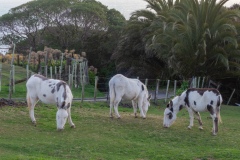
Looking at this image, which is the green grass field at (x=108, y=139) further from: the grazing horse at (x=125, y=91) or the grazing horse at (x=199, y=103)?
the grazing horse at (x=125, y=91)

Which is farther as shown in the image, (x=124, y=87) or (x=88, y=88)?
(x=88, y=88)

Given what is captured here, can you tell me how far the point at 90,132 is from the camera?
12180 mm

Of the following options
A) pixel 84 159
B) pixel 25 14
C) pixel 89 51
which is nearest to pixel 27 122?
pixel 84 159

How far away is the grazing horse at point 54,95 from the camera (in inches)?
470

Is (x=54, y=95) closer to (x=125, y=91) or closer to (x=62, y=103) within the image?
(x=62, y=103)

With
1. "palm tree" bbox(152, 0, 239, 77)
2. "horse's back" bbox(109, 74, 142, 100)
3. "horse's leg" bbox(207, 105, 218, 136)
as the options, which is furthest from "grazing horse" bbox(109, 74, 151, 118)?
"palm tree" bbox(152, 0, 239, 77)

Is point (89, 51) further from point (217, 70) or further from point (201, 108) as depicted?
point (201, 108)

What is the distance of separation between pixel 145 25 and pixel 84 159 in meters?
26.0

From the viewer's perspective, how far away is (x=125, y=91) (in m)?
15.2

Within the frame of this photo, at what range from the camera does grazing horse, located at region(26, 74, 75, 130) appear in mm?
11938

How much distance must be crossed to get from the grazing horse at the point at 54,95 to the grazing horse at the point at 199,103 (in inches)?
146

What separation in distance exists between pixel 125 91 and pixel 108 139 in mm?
4034

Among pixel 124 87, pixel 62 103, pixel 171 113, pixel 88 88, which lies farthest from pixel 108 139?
pixel 88 88

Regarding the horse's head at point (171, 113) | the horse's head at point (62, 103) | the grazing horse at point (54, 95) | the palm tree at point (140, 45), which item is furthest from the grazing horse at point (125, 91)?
the palm tree at point (140, 45)
